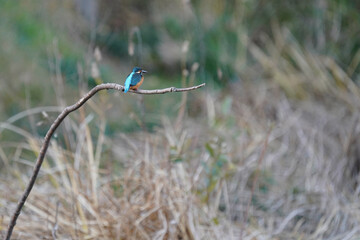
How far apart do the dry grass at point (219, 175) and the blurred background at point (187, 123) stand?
1 centimetres

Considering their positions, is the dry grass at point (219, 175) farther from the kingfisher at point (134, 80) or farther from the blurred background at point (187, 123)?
the kingfisher at point (134, 80)

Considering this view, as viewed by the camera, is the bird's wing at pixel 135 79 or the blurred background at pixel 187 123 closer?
the bird's wing at pixel 135 79

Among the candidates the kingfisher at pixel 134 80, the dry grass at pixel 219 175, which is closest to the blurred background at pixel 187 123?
the dry grass at pixel 219 175

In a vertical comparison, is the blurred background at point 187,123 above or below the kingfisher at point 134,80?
above

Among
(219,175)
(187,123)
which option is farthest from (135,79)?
(187,123)

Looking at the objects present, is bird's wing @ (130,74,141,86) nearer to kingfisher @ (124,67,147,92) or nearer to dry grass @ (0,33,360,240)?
kingfisher @ (124,67,147,92)

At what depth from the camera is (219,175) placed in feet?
7.49

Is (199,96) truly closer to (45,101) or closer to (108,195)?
(45,101)

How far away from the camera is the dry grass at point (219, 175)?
2.17 meters

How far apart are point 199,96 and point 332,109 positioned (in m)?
1.29

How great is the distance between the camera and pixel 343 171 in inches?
134

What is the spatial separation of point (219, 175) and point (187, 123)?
180cm

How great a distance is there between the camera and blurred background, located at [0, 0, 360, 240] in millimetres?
2219

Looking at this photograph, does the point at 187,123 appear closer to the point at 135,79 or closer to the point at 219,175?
the point at 219,175
